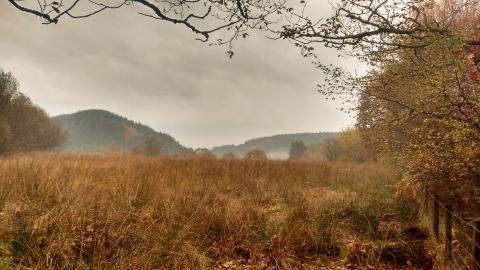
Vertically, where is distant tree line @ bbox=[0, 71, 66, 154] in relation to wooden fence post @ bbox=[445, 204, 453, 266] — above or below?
above

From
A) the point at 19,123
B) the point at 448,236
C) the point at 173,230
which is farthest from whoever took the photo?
the point at 19,123

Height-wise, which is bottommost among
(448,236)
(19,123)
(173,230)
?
(173,230)

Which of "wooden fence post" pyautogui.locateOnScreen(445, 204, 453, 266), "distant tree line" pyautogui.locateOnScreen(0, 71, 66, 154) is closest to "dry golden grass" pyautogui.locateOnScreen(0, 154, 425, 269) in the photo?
"wooden fence post" pyautogui.locateOnScreen(445, 204, 453, 266)

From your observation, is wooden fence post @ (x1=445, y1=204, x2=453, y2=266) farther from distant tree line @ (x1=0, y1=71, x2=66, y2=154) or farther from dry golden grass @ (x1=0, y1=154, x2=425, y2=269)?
distant tree line @ (x1=0, y1=71, x2=66, y2=154)

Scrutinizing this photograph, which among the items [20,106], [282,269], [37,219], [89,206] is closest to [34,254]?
[37,219]

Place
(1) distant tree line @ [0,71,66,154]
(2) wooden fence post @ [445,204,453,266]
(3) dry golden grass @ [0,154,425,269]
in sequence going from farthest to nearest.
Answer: (1) distant tree line @ [0,71,66,154], (3) dry golden grass @ [0,154,425,269], (2) wooden fence post @ [445,204,453,266]

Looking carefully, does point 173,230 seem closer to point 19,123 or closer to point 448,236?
point 448,236

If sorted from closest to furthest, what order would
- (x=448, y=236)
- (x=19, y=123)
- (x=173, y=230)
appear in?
(x=448, y=236) → (x=173, y=230) → (x=19, y=123)

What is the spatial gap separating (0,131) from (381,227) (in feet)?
108

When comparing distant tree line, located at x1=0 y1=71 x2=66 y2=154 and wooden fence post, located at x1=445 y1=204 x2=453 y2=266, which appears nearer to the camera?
wooden fence post, located at x1=445 y1=204 x2=453 y2=266

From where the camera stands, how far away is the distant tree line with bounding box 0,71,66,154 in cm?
3284

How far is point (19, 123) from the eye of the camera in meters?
38.8

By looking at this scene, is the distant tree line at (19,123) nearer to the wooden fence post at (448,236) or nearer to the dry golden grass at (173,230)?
the dry golden grass at (173,230)

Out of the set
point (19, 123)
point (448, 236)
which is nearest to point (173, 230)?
point (448, 236)
